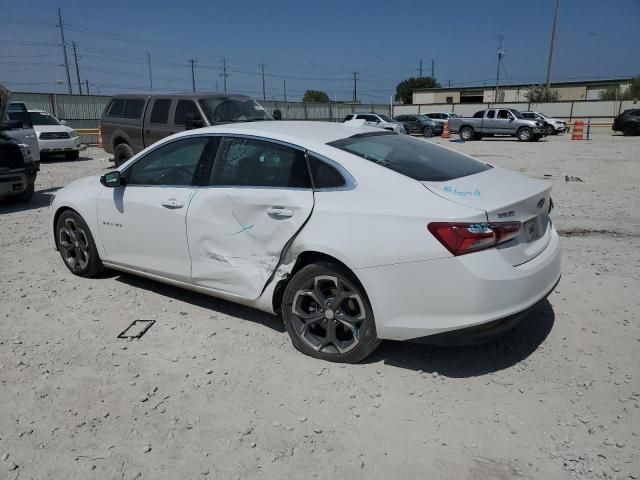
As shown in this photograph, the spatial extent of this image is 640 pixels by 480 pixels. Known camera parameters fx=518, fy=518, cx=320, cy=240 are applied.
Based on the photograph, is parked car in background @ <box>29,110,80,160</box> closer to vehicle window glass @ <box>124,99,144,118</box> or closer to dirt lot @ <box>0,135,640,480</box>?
vehicle window glass @ <box>124,99,144,118</box>

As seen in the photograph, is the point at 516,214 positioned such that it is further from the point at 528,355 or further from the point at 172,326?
the point at 172,326

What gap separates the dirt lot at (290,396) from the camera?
262cm

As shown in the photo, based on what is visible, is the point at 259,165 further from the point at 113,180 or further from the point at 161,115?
the point at 161,115

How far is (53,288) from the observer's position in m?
5.04

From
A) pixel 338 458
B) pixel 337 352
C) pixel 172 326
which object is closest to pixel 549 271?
pixel 337 352

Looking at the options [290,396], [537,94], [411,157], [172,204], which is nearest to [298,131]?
[411,157]

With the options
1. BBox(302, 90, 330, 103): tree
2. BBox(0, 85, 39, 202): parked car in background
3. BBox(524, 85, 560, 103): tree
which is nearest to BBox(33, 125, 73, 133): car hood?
BBox(0, 85, 39, 202): parked car in background

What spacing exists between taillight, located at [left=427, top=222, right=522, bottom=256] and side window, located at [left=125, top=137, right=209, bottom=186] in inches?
84.0

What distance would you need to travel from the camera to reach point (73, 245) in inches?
207

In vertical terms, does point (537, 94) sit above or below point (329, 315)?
above

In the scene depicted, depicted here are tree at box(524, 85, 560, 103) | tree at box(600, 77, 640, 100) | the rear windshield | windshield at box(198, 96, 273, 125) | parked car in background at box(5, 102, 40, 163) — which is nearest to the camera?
the rear windshield

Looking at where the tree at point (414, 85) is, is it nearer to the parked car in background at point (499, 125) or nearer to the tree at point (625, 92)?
the tree at point (625, 92)

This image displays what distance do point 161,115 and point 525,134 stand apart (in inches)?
881

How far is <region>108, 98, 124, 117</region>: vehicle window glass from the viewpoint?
40.1 feet
